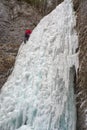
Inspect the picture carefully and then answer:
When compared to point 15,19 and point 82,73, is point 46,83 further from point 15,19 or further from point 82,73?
point 15,19

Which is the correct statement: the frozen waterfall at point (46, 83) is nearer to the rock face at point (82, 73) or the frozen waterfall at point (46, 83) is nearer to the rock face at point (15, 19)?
the rock face at point (82, 73)

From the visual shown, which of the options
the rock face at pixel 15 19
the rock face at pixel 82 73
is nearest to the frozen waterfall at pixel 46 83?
the rock face at pixel 82 73

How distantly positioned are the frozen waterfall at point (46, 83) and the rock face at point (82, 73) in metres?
0.13

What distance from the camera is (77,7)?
7.58m

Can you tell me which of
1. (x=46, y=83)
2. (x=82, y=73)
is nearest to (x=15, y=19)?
(x=46, y=83)

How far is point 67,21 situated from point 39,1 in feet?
19.1

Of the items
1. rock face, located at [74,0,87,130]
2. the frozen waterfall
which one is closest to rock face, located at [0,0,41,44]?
the frozen waterfall

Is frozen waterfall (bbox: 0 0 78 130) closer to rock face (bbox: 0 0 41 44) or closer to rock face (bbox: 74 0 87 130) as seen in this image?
rock face (bbox: 74 0 87 130)

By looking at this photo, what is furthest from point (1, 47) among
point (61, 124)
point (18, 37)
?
point (61, 124)

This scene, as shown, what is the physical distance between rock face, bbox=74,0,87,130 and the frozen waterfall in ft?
0.43

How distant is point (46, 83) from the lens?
6.60 m

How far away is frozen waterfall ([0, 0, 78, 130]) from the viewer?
233 inches

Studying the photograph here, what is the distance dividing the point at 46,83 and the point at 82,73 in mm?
933

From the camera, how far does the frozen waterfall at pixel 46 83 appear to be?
5922mm
